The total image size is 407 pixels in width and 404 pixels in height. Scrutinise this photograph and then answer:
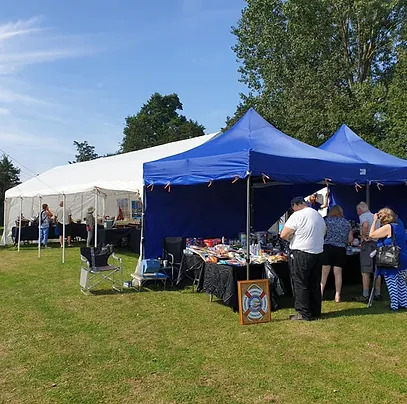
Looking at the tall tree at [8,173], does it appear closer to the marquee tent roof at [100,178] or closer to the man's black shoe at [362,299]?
the marquee tent roof at [100,178]

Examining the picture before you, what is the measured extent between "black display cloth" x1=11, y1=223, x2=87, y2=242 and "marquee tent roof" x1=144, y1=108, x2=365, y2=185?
7580mm

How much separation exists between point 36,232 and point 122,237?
2.91 metres

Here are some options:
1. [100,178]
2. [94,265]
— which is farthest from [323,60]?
[94,265]

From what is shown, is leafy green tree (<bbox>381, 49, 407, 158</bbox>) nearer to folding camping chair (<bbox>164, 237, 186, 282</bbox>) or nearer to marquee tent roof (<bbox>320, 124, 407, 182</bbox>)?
marquee tent roof (<bbox>320, 124, 407, 182</bbox>)

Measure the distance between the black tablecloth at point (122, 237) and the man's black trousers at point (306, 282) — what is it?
276 inches

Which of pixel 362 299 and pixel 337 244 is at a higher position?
pixel 337 244

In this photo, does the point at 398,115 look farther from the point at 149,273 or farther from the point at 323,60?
the point at 149,273

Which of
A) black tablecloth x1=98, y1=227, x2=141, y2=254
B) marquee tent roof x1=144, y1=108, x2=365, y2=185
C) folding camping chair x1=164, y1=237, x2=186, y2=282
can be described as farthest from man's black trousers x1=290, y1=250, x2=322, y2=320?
black tablecloth x1=98, y1=227, x2=141, y2=254

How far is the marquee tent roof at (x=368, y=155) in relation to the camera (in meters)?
7.16

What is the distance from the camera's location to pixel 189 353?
393 cm

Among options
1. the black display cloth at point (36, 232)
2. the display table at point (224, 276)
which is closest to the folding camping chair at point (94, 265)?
the display table at point (224, 276)

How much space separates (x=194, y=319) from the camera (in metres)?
5.01

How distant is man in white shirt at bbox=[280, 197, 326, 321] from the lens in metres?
4.74

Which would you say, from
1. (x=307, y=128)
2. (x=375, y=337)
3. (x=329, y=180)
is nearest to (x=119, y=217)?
(x=307, y=128)
